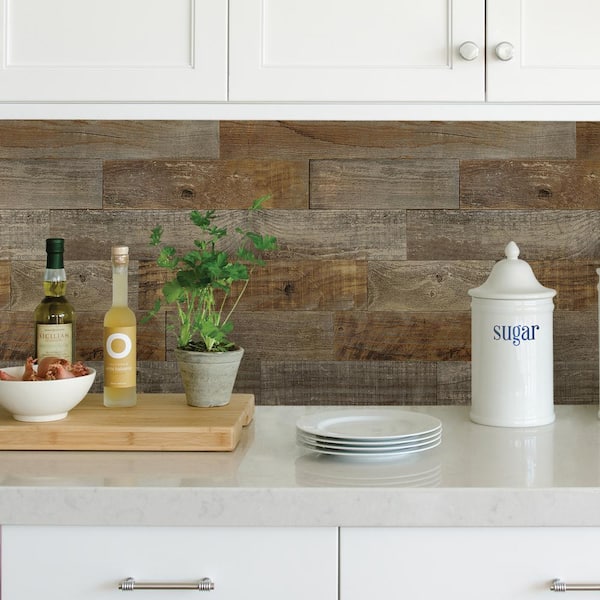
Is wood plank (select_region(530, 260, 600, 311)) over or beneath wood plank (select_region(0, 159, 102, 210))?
beneath

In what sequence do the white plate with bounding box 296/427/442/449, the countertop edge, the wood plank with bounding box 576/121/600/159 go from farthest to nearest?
the wood plank with bounding box 576/121/600/159, the white plate with bounding box 296/427/442/449, the countertop edge

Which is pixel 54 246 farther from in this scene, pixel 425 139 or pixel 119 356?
pixel 425 139

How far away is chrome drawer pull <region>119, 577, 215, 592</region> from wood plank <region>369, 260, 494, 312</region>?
0.91 metres

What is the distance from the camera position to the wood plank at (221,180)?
2.06 metres

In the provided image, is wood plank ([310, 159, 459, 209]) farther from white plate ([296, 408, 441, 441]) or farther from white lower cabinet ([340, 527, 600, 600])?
white lower cabinet ([340, 527, 600, 600])

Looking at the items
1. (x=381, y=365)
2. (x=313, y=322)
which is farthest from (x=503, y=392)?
(x=313, y=322)

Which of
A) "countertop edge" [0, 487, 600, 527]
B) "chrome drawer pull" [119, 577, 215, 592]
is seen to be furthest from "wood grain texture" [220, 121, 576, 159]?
"chrome drawer pull" [119, 577, 215, 592]

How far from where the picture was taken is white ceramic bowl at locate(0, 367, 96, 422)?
1.59 metres

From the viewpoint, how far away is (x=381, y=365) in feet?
6.87

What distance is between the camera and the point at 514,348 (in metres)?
1.76
